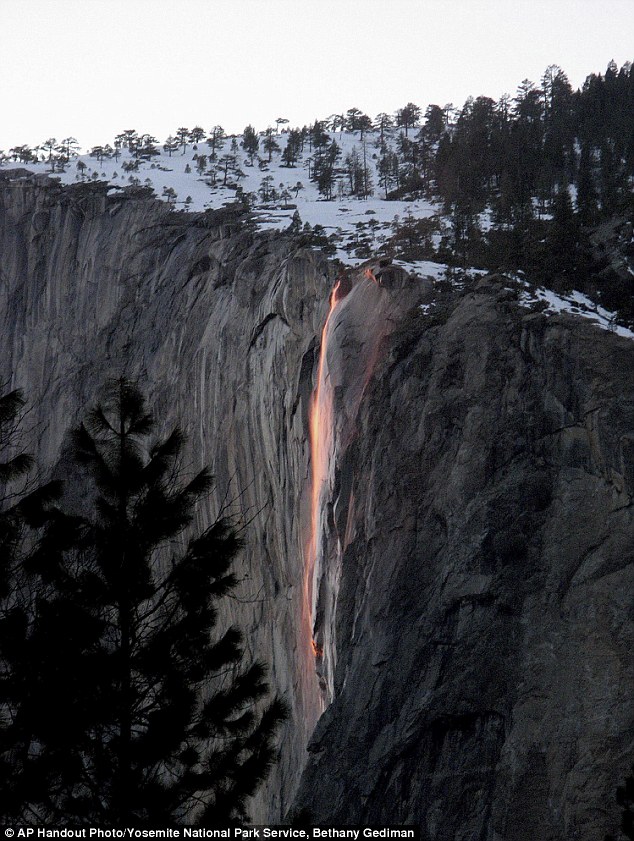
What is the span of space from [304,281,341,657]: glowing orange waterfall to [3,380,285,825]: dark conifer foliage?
581 inches

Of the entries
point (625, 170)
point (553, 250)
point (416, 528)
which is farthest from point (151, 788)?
point (625, 170)

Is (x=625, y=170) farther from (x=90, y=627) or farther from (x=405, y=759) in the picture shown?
(x=90, y=627)

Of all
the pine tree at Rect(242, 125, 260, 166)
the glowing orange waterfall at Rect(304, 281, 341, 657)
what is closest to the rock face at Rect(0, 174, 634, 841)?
the glowing orange waterfall at Rect(304, 281, 341, 657)

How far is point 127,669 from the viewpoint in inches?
437

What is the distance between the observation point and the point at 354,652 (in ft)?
73.5

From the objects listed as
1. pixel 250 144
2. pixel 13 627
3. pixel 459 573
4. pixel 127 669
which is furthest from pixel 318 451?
pixel 250 144

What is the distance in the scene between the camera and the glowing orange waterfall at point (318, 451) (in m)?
27.1

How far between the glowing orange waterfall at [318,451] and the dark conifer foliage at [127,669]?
48.4 ft

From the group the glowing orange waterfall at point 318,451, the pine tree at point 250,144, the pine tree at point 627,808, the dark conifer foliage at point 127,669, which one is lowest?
the pine tree at point 627,808

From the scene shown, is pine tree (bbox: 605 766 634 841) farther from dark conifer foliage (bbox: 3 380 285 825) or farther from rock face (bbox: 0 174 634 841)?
dark conifer foliage (bbox: 3 380 285 825)

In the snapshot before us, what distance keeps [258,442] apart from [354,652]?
1320cm

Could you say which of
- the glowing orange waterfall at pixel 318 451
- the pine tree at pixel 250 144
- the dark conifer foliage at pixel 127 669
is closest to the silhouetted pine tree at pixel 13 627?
the dark conifer foliage at pixel 127 669

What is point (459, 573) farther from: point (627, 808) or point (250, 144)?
point (250, 144)

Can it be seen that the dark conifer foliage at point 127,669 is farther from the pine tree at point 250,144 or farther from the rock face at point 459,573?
the pine tree at point 250,144
